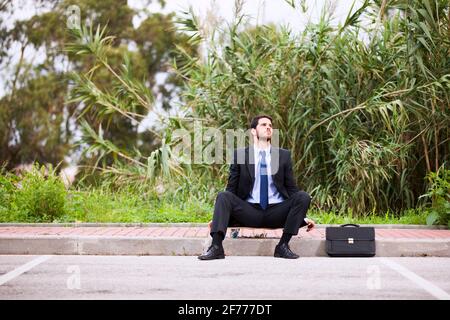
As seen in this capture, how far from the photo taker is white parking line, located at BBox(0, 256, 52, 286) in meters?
7.36

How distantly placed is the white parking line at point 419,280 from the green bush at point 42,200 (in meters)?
4.66

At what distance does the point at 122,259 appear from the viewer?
8773mm

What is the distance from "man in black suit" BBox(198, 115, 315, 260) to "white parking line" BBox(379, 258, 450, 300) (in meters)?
0.93

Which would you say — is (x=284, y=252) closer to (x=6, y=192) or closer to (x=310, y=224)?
(x=310, y=224)

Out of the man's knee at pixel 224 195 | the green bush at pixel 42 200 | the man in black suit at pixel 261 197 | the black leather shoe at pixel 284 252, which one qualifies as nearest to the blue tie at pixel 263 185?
the man in black suit at pixel 261 197

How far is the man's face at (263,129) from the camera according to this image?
29.2 feet

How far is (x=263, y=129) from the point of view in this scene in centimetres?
894

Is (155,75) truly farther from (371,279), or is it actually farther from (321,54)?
(371,279)

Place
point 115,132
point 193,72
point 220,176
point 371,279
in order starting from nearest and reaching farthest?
point 371,279, point 220,176, point 193,72, point 115,132

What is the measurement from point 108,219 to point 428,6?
5.33m

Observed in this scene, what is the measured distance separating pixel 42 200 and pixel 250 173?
3613 mm

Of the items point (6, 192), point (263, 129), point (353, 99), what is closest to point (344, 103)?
point (353, 99)

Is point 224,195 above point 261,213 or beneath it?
above
